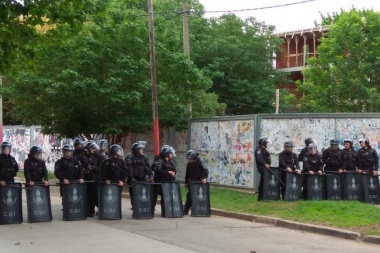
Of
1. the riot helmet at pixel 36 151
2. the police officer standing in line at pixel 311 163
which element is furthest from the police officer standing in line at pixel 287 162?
→ the riot helmet at pixel 36 151

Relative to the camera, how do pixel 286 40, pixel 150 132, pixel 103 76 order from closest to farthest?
pixel 103 76 < pixel 150 132 < pixel 286 40

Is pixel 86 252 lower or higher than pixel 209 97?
lower

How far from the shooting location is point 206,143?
25297mm

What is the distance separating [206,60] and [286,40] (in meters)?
13.5

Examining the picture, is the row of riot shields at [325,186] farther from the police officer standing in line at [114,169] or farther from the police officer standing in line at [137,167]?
the police officer standing in line at [114,169]

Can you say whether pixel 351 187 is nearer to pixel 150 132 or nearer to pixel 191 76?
pixel 191 76

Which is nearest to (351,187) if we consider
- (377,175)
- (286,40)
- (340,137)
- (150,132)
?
(377,175)

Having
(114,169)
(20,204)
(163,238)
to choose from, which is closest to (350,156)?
(114,169)

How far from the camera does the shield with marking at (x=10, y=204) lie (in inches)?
610

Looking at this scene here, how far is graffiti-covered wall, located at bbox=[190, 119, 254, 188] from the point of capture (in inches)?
893

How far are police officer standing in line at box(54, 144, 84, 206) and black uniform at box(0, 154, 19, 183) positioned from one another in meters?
0.96

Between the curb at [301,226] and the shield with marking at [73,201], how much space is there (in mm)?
3604

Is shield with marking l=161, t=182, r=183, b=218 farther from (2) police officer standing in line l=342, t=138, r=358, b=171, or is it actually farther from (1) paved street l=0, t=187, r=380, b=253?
(2) police officer standing in line l=342, t=138, r=358, b=171

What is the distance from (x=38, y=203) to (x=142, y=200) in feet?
7.86
